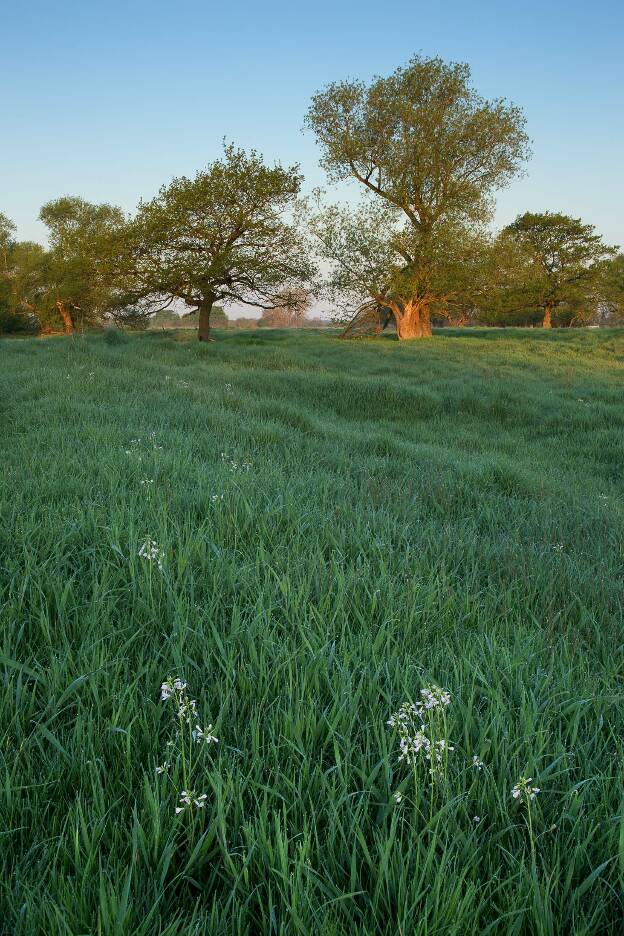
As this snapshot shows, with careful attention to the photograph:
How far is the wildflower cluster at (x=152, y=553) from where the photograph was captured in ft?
8.46

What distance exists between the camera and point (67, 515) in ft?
11.2

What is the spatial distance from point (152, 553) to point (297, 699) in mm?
1202

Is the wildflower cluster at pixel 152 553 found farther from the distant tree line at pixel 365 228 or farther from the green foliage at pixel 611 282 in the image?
the green foliage at pixel 611 282

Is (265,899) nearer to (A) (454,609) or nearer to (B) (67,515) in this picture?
(A) (454,609)

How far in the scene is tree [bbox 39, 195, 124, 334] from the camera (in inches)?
1048

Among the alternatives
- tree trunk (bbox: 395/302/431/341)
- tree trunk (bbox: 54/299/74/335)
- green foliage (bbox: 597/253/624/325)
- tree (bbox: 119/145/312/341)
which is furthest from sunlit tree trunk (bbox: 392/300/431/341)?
green foliage (bbox: 597/253/624/325)

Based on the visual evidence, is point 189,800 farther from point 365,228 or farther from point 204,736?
point 365,228

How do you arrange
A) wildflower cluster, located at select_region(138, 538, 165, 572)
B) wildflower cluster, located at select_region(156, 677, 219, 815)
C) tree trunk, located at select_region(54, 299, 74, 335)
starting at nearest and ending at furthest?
wildflower cluster, located at select_region(156, 677, 219, 815)
wildflower cluster, located at select_region(138, 538, 165, 572)
tree trunk, located at select_region(54, 299, 74, 335)

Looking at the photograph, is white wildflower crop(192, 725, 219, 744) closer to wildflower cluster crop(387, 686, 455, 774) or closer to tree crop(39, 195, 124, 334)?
wildflower cluster crop(387, 686, 455, 774)

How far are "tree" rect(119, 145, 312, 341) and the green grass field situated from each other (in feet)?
74.4

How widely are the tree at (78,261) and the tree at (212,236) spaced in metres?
2.16

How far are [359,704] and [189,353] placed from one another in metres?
16.7

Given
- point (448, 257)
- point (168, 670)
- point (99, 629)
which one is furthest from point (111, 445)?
point (448, 257)

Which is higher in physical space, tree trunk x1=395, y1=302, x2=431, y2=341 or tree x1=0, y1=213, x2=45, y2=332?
tree x1=0, y1=213, x2=45, y2=332
